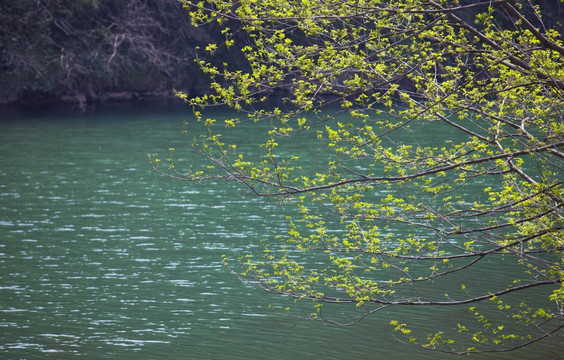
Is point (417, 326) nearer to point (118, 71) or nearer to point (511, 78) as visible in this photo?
point (511, 78)

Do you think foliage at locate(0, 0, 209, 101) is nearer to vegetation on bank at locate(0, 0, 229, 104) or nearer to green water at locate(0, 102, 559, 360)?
vegetation on bank at locate(0, 0, 229, 104)

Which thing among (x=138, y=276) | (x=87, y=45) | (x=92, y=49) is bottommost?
(x=138, y=276)

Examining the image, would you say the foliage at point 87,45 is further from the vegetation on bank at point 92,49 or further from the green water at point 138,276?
the green water at point 138,276

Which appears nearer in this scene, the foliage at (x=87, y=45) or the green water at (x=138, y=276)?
the green water at (x=138, y=276)

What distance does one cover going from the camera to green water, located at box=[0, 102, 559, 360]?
12.1 m

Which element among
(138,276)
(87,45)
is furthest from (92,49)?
(138,276)

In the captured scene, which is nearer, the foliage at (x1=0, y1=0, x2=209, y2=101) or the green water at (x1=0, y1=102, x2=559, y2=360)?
the green water at (x1=0, y1=102, x2=559, y2=360)

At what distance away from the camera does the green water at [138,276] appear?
12.1m

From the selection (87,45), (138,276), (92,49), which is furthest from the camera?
(92,49)

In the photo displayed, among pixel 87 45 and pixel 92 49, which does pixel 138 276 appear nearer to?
pixel 87 45

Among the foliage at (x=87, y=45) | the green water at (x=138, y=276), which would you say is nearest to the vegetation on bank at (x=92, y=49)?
the foliage at (x=87, y=45)

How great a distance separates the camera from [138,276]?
15.7 m

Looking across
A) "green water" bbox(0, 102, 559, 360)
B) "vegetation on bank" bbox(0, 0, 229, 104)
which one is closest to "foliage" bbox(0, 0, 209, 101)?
"vegetation on bank" bbox(0, 0, 229, 104)

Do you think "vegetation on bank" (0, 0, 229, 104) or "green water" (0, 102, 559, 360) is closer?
"green water" (0, 102, 559, 360)
